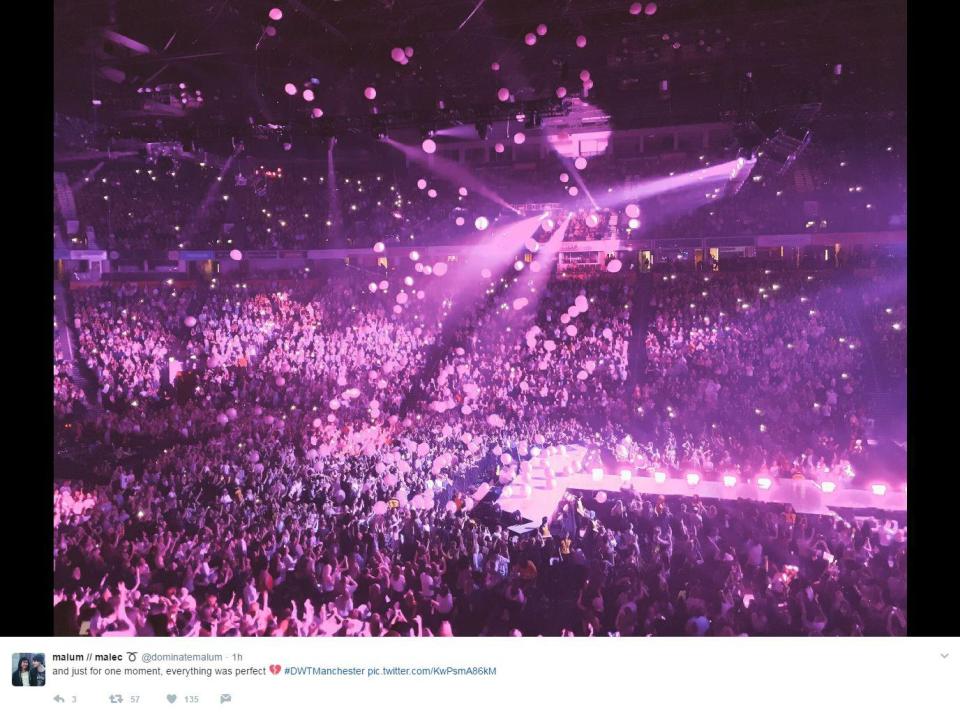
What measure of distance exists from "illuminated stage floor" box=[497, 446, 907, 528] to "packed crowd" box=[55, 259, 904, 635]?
213 millimetres

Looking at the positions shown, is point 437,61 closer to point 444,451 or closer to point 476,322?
point 444,451

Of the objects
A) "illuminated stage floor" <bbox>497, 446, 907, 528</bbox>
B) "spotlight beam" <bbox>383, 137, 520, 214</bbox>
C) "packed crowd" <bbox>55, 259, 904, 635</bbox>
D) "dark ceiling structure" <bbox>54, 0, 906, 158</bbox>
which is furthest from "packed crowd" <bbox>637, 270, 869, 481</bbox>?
"spotlight beam" <bbox>383, 137, 520, 214</bbox>

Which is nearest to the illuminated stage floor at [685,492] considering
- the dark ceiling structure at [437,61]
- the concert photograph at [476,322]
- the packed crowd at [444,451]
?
the concert photograph at [476,322]

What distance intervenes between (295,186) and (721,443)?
229 inches

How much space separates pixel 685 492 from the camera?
16.1ft

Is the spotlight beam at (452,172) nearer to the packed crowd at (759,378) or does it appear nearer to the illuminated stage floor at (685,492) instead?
the packed crowd at (759,378)

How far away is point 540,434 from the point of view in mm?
5898

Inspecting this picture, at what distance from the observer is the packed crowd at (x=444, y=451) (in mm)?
2871

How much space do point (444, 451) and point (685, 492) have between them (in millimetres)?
2145

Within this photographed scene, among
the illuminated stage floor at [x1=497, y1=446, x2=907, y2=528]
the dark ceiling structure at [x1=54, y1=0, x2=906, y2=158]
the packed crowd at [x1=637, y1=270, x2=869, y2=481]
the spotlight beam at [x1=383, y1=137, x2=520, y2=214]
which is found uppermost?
the spotlight beam at [x1=383, y1=137, x2=520, y2=214]

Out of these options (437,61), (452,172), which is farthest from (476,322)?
(437,61)

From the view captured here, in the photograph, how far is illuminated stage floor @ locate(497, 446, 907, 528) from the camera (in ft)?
15.0

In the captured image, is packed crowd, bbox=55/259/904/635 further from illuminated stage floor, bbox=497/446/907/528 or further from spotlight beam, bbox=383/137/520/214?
spotlight beam, bbox=383/137/520/214
